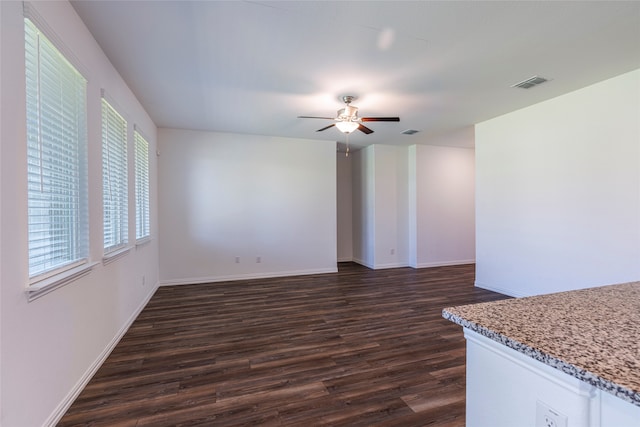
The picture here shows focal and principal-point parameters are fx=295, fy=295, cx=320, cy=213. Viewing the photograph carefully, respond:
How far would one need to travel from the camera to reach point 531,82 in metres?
3.12

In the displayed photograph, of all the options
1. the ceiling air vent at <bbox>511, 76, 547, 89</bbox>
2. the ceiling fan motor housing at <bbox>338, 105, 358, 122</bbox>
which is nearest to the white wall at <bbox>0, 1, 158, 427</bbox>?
the ceiling fan motor housing at <bbox>338, 105, 358, 122</bbox>

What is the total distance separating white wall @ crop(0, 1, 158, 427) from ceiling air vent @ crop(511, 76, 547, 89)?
3.98 metres

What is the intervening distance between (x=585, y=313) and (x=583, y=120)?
3.48 metres

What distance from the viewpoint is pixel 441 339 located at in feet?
9.33

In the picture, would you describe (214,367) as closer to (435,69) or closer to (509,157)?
(435,69)

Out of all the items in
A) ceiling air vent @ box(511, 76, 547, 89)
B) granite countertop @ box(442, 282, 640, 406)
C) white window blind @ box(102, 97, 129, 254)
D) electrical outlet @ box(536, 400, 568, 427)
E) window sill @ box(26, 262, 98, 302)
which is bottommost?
electrical outlet @ box(536, 400, 568, 427)

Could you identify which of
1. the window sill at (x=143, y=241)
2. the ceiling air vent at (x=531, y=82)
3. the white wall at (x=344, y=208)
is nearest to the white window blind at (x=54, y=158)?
the window sill at (x=143, y=241)

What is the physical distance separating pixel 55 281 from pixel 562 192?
489 cm

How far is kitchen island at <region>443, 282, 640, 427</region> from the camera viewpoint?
62 cm

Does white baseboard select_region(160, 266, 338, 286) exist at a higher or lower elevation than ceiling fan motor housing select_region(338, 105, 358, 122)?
lower

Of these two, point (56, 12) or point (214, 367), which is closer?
point (56, 12)

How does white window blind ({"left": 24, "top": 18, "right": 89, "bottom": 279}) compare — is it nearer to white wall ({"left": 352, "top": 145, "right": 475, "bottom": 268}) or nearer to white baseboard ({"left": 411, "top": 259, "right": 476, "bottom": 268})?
white wall ({"left": 352, "top": 145, "right": 475, "bottom": 268})

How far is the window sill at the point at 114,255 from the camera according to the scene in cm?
245

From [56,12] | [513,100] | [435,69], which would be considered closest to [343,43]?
[435,69]
